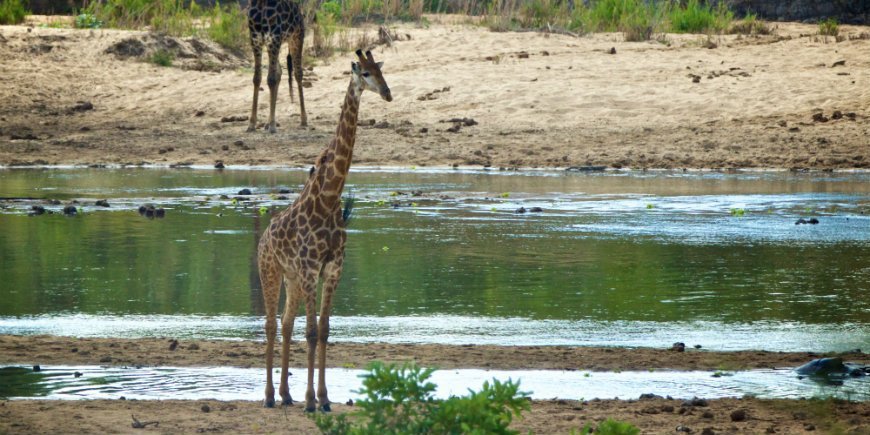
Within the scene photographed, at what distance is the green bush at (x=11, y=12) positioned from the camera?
28688 mm

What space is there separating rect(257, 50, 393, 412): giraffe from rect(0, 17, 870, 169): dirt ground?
43.4ft

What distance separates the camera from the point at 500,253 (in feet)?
41.4

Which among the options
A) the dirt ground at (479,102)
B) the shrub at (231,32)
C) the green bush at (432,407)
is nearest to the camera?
the green bush at (432,407)

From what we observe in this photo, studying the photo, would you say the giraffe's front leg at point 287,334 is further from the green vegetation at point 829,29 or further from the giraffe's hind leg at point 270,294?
the green vegetation at point 829,29

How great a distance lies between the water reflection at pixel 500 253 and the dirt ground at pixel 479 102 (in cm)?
214

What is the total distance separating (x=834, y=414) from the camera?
697 cm

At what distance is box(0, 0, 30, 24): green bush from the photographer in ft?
94.1

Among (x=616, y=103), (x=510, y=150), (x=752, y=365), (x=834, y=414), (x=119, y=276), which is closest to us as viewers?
(x=834, y=414)

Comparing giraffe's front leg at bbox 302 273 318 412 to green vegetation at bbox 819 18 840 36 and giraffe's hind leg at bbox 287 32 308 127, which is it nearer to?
giraffe's hind leg at bbox 287 32 308 127

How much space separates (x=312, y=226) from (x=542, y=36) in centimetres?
2017

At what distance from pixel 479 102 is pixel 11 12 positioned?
1157 cm

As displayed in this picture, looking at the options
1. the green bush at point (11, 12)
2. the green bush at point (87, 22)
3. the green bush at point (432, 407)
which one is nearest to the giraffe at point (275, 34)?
the green bush at point (87, 22)

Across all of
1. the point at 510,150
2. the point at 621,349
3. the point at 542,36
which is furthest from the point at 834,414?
the point at 542,36

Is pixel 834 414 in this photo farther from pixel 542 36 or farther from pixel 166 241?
pixel 542 36
